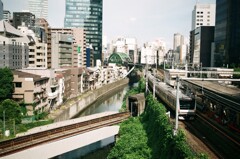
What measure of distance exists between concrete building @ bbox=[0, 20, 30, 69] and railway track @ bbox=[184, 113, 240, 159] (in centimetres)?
3384

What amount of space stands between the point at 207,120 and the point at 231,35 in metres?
49.9

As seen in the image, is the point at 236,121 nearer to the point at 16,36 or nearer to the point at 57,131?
the point at 57,131

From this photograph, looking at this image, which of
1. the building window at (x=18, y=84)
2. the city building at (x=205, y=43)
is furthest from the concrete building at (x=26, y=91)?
the city building at (x=205, y=43)

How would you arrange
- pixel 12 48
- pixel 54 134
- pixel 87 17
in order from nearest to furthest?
pixel 54 134 < pixel 12 48 < pixel 87 17

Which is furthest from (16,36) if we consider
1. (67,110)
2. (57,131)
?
(57,131)

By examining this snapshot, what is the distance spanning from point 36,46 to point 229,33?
4816 cm

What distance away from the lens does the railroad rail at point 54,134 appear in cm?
2630

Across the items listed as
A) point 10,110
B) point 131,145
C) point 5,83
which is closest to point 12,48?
point 5,83

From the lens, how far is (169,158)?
68.0ft

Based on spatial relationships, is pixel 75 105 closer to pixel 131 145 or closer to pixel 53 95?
pixel 53 95

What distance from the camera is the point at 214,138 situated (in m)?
24.0

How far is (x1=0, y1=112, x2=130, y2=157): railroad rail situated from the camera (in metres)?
26.3

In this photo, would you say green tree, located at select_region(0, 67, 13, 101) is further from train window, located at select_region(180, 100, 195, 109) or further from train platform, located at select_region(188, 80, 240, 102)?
train platform, located at select_region(188, 80, 240, 102)

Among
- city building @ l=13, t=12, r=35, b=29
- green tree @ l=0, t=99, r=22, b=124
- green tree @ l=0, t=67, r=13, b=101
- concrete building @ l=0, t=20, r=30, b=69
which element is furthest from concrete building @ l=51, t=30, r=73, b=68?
green tree @ l=0, t=99, r=22, b=124
